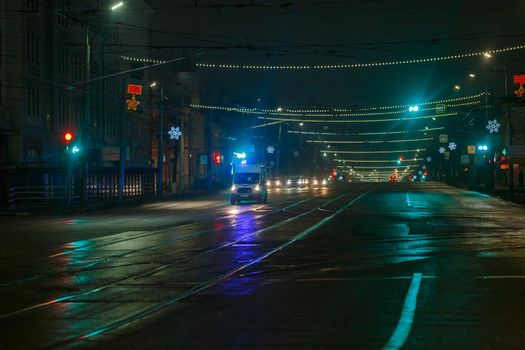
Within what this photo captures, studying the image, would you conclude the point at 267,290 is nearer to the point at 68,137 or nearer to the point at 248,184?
the point at 68,137

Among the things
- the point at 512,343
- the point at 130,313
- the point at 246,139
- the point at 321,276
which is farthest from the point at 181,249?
the point at 246,139

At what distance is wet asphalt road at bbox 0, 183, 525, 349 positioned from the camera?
334 inches

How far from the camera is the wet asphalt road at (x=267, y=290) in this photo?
849cm

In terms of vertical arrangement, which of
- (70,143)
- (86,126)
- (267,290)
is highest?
(86,126)

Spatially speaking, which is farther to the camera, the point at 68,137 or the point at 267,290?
the point at 68,137

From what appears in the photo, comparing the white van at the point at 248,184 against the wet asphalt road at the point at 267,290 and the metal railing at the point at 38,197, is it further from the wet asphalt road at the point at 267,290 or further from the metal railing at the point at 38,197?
the wet asphalt road at the point at 267,290

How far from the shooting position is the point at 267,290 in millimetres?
12047

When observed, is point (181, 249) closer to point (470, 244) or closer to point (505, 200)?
Result: point (470, 244)

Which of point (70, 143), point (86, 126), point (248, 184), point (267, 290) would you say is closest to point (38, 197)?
point (86, 126)

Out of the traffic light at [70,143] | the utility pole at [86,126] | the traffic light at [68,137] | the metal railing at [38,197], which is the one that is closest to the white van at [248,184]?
the utility pole at [86,126]

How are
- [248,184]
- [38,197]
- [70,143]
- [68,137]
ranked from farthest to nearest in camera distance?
[248,184]
[38,197]
[70,143]
[68,137]

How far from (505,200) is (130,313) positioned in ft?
143

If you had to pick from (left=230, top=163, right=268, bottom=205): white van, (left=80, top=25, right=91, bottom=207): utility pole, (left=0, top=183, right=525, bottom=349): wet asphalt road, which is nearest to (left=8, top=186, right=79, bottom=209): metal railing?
(left=80, top=25, right=91, bottom=207): utility pole

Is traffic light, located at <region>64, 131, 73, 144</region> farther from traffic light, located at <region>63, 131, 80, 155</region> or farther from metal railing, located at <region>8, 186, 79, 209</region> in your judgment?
metal railing, located at <region>8, 186, 79, 209</region>
